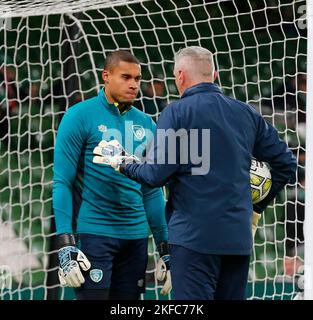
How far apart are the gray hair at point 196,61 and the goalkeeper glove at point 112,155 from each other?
1.44 feet

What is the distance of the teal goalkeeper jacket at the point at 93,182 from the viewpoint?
13.2 feet

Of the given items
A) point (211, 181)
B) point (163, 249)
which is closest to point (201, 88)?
point (211, 181)

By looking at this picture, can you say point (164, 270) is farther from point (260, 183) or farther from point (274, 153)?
point (274, 153)

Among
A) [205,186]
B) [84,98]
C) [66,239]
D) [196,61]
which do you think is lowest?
[66,239]

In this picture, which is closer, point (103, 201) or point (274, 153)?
point (274, 153)

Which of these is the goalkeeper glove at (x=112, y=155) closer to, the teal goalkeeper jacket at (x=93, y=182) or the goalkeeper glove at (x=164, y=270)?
the teal goalkeeper jacket at (x=93, y=182)

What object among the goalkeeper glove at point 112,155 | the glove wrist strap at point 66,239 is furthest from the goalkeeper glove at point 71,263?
the goalkeeper glove at point 112,155

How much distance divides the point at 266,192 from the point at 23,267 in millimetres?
3487

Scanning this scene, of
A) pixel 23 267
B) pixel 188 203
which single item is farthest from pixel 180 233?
pixel 23 267

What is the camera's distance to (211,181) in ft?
11.5

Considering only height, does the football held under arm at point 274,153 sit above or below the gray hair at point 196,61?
below

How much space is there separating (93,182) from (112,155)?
0.19 metres

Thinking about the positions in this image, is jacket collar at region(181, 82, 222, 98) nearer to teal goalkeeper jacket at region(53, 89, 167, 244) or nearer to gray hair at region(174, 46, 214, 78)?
gray hair at region(174, 46, 214, 78)
